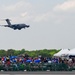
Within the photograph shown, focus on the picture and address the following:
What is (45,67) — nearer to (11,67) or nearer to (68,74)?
(11,67)

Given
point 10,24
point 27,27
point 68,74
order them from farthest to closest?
1. point 10,24
2. point 27,27
3. point 68,74

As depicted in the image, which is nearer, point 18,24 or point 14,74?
point 14,74

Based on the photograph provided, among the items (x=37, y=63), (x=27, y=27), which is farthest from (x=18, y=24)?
(x=37, y=63)

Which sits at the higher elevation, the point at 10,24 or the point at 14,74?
the point at 10,24

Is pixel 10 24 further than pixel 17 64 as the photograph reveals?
Yes

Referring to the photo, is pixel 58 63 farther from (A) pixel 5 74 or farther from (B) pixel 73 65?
(A) pixel 5 74

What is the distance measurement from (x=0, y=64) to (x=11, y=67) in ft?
3.62

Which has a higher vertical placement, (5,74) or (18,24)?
(18,24)

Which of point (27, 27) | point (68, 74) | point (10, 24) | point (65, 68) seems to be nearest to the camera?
point (68, 74)

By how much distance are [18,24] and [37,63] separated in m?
24.7

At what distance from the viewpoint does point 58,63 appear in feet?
144

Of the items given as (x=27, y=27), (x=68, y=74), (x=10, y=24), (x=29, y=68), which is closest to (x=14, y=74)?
(x=68, y=74)

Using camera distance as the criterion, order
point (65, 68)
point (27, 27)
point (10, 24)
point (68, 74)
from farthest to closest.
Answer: point (10, 24), point (27, 27), point (65, 68), point (68, 74)

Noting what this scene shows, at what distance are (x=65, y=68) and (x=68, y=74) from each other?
7065 millimetres
